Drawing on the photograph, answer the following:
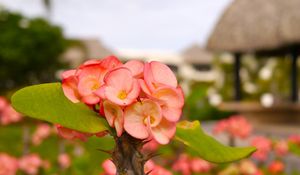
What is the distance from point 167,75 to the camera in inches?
39.5

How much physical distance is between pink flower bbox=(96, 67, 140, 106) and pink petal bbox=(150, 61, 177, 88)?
0.04 metres

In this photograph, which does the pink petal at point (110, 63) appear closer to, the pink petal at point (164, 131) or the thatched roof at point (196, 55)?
the pink petal at point (164, 131)

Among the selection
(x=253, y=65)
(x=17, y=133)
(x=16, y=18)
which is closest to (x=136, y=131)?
(x=17, y=133)

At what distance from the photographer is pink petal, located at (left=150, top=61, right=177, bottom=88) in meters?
0.99

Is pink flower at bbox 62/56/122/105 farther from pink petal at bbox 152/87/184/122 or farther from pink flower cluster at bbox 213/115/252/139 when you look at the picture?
pink flower cluster at bbox 213/115/252/139

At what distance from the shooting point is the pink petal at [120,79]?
973 mm

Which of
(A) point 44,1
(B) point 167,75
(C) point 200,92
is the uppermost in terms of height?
(B) point 167,75

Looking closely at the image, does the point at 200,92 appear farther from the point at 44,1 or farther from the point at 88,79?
the point at 44,1

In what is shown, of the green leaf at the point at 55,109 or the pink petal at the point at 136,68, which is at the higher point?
the pink petal at the point at 136,68

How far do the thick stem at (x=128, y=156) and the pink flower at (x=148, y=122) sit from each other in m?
0.03

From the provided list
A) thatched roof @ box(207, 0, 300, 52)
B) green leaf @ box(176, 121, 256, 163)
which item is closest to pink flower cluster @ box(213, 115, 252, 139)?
green leaf @ box(176, 121, 256, 163)

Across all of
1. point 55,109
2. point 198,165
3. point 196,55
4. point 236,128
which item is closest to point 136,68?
point 55,109

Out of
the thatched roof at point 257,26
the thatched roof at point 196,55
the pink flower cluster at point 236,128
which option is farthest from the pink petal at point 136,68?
the thatched roof at point 196,55

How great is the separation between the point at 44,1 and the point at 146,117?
54.7 feet
